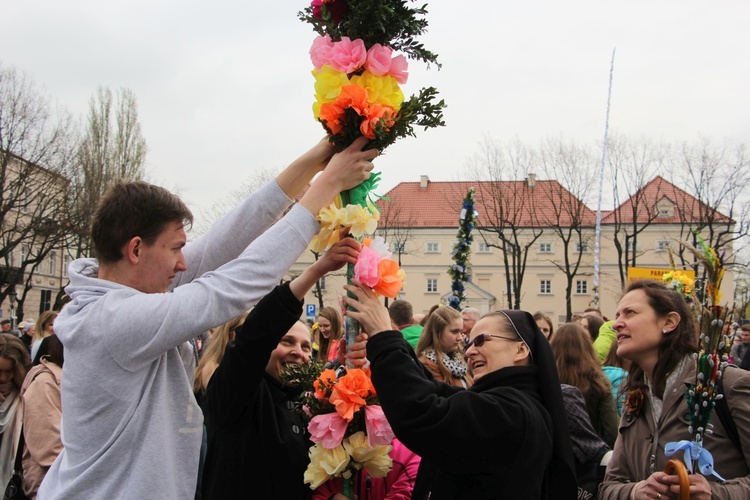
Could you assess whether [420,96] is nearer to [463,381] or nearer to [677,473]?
[677,473]

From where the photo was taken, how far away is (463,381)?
7.39m

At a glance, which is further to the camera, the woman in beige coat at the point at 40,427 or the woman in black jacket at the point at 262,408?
the woman in beige coat at the point at 40,427

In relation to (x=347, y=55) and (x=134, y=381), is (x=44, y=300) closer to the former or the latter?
(x=347, y=55)

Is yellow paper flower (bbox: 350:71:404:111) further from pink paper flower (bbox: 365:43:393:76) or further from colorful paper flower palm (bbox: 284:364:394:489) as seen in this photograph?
colorful paper flower palm (bbox: 284:364:394:489)

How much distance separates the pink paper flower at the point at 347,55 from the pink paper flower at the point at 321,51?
0.04 m

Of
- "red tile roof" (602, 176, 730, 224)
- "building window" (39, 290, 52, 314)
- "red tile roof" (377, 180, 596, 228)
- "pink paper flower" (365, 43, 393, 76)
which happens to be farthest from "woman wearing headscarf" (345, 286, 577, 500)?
"building window" (39, 290, 52, 314)

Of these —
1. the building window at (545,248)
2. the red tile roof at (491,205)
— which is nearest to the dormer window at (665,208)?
the red tile roof at (491,205)

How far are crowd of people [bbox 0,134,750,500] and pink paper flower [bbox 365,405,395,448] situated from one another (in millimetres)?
251

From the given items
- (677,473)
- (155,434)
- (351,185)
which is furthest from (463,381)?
(155,434)

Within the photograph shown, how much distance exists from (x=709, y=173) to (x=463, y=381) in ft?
113

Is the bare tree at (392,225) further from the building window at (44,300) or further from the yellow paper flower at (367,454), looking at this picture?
the yellow paper flower at (367,454)

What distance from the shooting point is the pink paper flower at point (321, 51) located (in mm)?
3014

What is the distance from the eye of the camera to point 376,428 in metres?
3.25

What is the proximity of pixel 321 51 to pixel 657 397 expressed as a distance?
284cm
